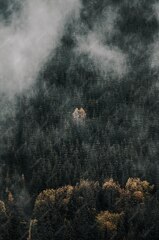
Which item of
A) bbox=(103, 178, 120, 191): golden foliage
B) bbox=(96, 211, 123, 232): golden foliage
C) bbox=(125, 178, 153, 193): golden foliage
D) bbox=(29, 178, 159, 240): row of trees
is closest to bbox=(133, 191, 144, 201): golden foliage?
bbox=(29, 178, 159, 240): row of trees

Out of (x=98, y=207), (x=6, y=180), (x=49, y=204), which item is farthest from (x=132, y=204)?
(x=6, y=180)

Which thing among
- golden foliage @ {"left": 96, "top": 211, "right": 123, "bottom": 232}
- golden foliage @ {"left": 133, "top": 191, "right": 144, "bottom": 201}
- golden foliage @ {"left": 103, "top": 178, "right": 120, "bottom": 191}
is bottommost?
golden foliage @ {"left": 96, "top": 211, "right": 123, "bottom": 232}

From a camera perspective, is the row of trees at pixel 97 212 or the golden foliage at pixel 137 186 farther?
the golden foliage at pixel 137 186

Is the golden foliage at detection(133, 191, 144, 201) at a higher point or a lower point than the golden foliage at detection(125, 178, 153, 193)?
lower

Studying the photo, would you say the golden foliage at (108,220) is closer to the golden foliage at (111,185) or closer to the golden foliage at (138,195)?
the golden foliage at (138,195)

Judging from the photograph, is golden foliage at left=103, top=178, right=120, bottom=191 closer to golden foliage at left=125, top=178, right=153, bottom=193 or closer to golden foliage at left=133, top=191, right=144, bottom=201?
golden foliage at left=125, top=178, right=153, bottom=193

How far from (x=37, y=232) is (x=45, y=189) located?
4437 centimetres

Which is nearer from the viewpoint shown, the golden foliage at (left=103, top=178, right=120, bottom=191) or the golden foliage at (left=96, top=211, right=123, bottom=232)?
the golden foliage at (left=96, top=211, right=123, bottom=232)

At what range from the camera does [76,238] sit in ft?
435

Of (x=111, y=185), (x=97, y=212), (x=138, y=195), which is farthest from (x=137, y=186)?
(x=97, y=212)

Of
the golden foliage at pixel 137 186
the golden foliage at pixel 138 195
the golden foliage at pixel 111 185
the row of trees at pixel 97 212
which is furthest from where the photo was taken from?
the golden foliage at pixel 111 185

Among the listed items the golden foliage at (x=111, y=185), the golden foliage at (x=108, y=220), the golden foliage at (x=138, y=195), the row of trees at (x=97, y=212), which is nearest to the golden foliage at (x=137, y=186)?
the row of trees at (x=97, y=212)

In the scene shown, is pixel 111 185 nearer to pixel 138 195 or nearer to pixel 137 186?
pixel 137 186

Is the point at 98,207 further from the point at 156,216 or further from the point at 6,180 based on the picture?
the point at 6,180
